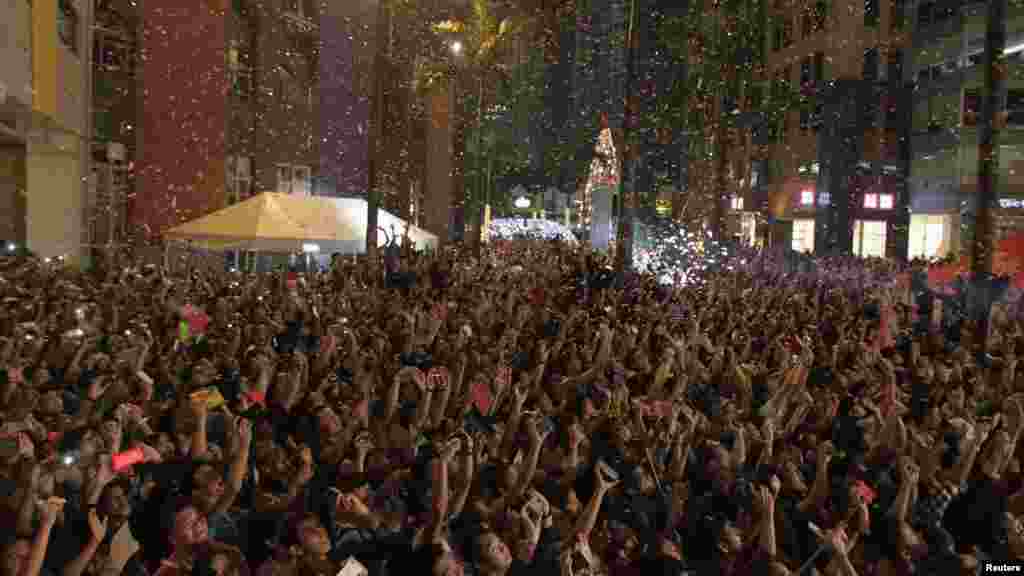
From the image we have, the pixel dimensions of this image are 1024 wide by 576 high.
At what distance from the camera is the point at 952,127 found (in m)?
41.2

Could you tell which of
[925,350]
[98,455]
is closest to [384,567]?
[98,455]

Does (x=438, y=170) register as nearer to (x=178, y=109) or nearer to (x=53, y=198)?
(x=178, y=109)

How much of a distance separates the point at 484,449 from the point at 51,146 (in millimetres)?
18886

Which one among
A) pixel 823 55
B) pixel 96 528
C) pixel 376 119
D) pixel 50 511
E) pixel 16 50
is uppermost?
pixel 823 55

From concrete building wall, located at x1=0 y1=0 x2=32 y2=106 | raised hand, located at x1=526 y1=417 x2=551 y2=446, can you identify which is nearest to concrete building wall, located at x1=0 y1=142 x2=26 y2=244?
concrete building wall, located at x1=0 y1=0 x2=32 y2=106

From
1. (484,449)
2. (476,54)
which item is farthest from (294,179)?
(484,449)

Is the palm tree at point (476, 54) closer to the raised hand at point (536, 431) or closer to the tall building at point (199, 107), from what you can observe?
the tall building at point (199, 107)

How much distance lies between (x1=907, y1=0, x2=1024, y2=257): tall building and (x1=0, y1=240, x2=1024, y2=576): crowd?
31485mm

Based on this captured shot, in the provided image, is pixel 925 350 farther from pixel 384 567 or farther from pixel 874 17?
pixel 874 17

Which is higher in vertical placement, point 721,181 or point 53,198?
point 721,181

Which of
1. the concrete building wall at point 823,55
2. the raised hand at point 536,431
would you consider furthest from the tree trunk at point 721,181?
the raised hand at point 536,431

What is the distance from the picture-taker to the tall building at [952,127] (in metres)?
39.2

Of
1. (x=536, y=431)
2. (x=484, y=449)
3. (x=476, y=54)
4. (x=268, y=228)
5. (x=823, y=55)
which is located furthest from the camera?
(x=823, y=55)

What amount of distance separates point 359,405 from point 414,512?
144 cm
